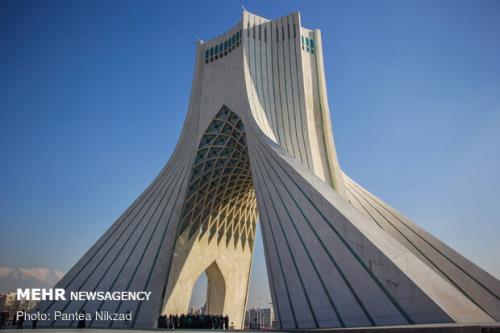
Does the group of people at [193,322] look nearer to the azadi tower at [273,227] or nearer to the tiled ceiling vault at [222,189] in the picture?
the azadi tower at [273,227]

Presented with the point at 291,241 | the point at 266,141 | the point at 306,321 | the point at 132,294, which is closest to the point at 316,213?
the point at 291,241

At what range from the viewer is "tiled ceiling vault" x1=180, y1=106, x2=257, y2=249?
1973 centimetres

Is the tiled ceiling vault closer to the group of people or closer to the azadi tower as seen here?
the azadi tower

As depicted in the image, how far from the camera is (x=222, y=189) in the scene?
75.8 feet

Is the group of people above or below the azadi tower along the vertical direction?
below

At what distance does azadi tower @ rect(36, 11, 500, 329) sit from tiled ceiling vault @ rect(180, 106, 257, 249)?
81 millimetres

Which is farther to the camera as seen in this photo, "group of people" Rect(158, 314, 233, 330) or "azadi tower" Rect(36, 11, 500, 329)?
"group of people" Rect(158, 314, 233, 330)

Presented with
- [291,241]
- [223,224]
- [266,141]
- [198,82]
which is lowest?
[291,241]

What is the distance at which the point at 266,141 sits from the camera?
1525 centimetres

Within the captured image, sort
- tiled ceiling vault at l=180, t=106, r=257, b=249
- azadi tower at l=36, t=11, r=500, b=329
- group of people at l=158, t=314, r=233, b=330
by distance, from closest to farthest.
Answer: azadi tower at l=36, t=11, r=500, b=329, group of people at l=158, t=314, r=233, b=330, tiled ceiling vault at l=180, t=106, r=257, b=249

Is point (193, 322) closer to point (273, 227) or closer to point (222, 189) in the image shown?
point (273, 227)

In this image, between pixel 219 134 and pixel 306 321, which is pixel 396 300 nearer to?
pixel 306 321

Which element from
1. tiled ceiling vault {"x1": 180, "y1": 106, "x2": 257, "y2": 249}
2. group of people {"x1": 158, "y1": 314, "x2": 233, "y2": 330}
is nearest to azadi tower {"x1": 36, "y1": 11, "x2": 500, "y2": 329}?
tiled ceiling vault {"x1": 180, "y1": 106, "x2": 257, "y2": 249}

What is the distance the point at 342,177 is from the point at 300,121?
2.99m
